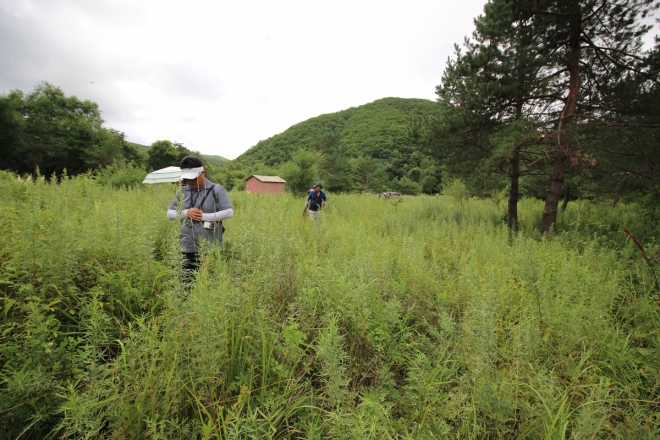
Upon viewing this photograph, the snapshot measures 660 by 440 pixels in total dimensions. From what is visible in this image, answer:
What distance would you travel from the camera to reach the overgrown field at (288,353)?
142 cm

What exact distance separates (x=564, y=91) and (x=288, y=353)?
379 inches

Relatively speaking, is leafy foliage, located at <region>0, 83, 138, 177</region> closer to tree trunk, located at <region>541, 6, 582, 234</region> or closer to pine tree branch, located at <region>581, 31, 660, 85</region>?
tree trunk, located at <region>541, 6, 582, 234</region>

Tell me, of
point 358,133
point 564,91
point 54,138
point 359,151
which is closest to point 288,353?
point 564,91

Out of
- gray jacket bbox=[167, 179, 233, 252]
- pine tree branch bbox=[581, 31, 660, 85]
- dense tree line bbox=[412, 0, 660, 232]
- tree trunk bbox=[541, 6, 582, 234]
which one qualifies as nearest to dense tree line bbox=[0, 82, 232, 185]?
gray jacket bbox=[167, 179, 233, 252]

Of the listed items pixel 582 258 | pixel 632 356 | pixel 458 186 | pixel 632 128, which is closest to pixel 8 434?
pixel 632 356

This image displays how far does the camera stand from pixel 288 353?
1.82m

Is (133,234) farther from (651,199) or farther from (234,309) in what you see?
(651,199)

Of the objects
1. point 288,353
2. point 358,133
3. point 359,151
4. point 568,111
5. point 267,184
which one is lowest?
point 288,353

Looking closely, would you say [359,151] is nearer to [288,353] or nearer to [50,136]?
[50,136]

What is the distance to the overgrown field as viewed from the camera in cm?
142

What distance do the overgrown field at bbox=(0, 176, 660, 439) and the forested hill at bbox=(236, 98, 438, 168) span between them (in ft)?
196

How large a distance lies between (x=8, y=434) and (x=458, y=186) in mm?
14612

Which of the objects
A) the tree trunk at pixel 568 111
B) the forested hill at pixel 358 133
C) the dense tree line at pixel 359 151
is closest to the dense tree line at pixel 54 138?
the tree trunk at pixel 568 111

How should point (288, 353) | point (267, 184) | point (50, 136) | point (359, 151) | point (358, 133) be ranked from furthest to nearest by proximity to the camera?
point (358, 133) → point (359, 151) → point (267, 184) → point (50, 136) → point (288, 353)
